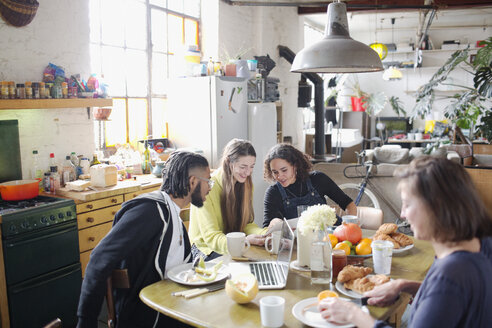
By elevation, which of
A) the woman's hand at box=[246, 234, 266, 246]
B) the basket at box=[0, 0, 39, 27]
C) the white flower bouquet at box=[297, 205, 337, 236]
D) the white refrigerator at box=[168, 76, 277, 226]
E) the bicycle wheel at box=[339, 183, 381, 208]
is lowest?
the bicycle wheel at box=[339, 183, 381, 208]

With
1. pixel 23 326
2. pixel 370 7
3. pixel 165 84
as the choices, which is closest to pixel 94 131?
pixel 165 84

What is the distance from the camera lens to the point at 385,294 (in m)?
1.64

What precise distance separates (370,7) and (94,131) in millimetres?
4965

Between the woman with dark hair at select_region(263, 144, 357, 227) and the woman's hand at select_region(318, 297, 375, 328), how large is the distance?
147cm

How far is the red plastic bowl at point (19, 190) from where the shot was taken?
3.22 metres

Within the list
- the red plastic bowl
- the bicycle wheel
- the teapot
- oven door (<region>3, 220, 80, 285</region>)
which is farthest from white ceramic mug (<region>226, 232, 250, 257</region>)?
the bicycle wheel

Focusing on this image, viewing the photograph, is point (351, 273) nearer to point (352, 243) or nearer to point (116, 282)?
point (352, 243)

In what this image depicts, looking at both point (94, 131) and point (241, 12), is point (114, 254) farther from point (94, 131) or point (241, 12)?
point (241, 12)

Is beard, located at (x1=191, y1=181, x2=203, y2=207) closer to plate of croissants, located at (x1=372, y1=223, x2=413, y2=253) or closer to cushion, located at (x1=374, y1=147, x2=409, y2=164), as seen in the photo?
plate of croissants, located at (x1=372, y1=223, x2=413, y2=253)

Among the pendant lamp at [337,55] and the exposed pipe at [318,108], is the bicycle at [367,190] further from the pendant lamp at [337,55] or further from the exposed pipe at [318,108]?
the pendant lamp at [337,55]

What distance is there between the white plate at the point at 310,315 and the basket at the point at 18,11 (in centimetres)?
321

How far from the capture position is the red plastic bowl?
3.22 meters

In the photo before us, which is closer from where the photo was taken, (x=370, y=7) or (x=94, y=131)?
(x=94, y=131)

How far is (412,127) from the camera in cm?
1136
